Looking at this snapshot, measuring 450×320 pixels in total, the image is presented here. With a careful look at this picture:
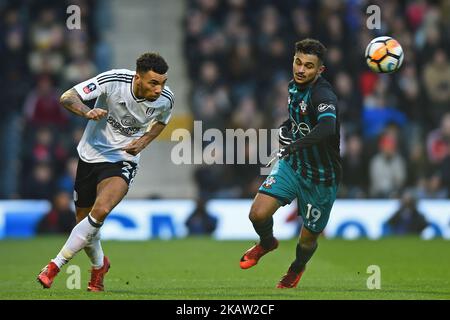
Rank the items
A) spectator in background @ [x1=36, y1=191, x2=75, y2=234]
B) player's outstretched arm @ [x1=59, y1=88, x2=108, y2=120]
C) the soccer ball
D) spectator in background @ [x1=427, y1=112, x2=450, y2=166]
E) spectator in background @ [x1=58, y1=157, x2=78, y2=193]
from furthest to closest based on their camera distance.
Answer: spectator in background @ [x1=427, y1=112, x2=450, y2=166], spectator in background @ [x1=58, y1=157, x2=78, y2=193], spectator in background @ [x1=36, y1=191, x2=75, y2=234], the soccer ball, player's outstretched arm @ [x1=59, y1=88, x2=108, y2=120]

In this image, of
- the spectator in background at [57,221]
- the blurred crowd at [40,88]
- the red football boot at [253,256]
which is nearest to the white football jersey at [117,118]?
the red football boot at [253,256]

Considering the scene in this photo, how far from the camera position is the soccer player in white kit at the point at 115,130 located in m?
Result: 9.92

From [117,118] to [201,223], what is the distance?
8.31 m

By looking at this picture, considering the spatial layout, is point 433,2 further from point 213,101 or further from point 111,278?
point 111,278

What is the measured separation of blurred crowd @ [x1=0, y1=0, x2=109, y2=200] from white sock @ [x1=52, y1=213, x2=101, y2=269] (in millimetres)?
8459

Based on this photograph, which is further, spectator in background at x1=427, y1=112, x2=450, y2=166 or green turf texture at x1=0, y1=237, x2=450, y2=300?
spectator in background at x1=427, y1=112, x2=450, y2=166

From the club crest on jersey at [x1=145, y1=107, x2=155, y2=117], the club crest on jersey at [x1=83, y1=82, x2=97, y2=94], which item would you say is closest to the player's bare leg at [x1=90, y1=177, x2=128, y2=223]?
the club crest on jersey at [x1=145, y1=107, x2=155, y2=117]

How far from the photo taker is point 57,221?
59.6 ft

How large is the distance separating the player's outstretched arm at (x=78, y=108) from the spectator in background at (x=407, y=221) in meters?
9.49

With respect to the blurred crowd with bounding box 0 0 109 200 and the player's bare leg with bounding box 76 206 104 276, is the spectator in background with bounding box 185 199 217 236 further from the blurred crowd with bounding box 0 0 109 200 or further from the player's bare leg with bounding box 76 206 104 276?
the player's bare leg with bounding box 76 206 104 276

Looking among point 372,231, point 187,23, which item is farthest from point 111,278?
point 187,23

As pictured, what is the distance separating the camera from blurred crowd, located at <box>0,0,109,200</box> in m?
18.5

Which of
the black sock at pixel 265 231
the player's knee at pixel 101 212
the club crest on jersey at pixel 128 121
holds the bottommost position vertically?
the black sock at pixel 265 231

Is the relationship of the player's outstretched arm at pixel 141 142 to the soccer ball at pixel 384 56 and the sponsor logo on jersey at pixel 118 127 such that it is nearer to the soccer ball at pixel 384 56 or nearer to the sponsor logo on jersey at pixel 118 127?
the sponsor logo on jersey at pixel 118 127
